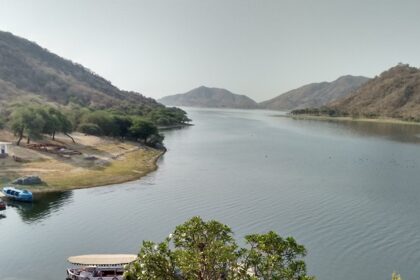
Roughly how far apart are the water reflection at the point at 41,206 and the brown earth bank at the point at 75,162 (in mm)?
3563

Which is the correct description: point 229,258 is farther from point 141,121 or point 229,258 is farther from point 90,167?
point 141,121

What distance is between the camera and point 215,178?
103500mm

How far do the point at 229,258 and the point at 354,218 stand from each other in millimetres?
55660

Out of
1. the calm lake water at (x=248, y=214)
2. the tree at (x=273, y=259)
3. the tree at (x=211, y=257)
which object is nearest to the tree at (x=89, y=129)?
the calm lake water at (x=248, y=214)

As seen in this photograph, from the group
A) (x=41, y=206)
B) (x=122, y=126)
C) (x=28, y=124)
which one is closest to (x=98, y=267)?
(x=41, y=206)

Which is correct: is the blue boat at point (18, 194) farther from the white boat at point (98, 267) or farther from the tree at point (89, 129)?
the tree at point (89, 129)

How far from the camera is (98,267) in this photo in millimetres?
47344

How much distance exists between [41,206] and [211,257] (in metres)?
59.6

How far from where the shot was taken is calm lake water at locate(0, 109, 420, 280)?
174ft

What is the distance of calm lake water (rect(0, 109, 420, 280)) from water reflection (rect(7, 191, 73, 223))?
168mm

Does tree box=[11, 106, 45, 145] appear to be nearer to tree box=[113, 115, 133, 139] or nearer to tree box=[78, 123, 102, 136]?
tree box=[78, 123, 102, 136]

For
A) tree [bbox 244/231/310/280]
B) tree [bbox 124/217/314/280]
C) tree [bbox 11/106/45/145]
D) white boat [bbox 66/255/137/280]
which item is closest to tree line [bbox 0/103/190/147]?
tree [bbox 11/106/45/145]

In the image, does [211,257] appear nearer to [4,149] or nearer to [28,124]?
[4,149]

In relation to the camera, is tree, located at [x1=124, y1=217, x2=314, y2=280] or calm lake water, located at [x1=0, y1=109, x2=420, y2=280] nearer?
tree, located at [x1=124, y1=217, x2=314, y2=280]
